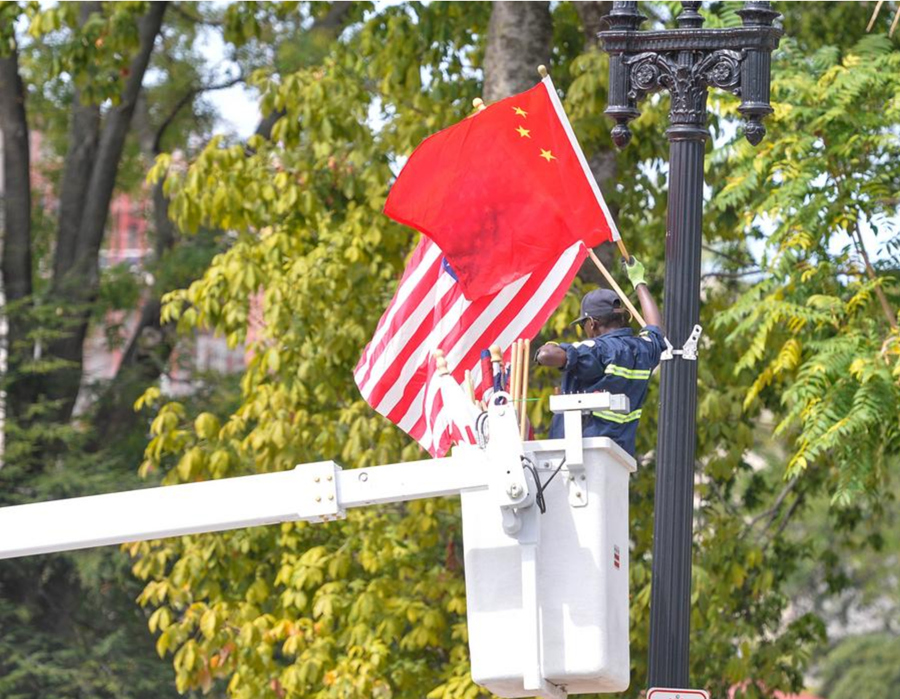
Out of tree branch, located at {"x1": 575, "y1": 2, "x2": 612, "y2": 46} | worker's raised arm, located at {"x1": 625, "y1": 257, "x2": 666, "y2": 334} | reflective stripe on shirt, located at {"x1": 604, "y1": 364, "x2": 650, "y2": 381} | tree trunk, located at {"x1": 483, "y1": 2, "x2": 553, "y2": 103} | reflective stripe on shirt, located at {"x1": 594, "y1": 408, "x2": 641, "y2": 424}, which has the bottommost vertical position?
reflective stripe on shirt, located at {"x1": 594, "y1": 408, "x2": 641, "y2": 424}

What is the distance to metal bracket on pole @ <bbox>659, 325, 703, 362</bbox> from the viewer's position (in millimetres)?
8102

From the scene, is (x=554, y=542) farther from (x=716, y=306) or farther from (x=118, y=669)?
(x=118, y=669)

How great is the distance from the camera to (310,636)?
13.7 meters

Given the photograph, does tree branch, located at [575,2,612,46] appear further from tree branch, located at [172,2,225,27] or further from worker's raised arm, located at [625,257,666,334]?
tree branch, located at [172,2,225,27]

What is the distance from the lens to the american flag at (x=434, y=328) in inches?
354

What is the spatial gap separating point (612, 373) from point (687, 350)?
79cm

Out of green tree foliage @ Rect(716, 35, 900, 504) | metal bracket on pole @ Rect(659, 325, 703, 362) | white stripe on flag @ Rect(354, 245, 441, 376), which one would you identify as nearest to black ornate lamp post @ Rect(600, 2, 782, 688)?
metal bracket on pole @ Rect(659, 325, 703, 362)

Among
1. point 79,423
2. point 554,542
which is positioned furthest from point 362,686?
point 79,423

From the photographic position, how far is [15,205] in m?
22.8

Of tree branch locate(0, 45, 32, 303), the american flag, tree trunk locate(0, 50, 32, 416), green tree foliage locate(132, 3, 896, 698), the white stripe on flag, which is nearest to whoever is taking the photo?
the american flag

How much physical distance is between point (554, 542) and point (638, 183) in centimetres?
981

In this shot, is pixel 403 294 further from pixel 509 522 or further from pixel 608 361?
pixel 509 522

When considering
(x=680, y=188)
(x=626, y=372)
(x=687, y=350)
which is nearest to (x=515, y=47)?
(x=680, y=188)

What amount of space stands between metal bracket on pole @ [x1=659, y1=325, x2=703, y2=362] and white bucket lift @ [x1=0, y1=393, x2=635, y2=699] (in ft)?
5.47
